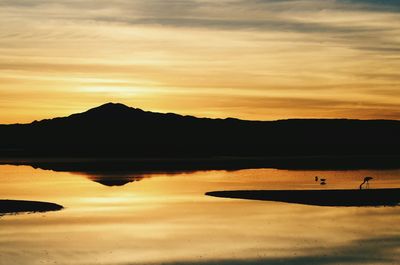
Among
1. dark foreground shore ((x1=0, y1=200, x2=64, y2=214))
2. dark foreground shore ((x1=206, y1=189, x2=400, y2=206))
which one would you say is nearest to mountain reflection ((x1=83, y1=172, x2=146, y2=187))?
dark foreground shore ((x1=206, y1=189, x2=400, y2=206))

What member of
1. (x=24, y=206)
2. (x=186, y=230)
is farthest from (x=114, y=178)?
(x=186, y=230)

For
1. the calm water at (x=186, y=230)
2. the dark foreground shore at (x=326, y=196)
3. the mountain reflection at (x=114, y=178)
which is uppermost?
the mountain reflection at (x=114, y=178)

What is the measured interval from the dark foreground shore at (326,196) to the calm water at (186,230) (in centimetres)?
233

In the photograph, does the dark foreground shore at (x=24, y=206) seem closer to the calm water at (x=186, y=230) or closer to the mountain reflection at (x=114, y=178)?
the calm water at (x=186, y=230)

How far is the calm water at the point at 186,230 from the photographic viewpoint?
3155 centimetres

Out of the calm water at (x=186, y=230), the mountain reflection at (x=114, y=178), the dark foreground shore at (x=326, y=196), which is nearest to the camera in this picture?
the calm water at (x=186, y=230)

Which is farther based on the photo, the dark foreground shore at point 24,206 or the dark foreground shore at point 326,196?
the dark foreground shore at point 326,196

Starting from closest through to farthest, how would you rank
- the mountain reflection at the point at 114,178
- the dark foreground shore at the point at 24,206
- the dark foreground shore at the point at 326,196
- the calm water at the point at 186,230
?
the calm water at the point at 186,230, the dark foreground shore at the point at 24,206, the dark foreground shore at the point at 326,196, the mountain reflection at the point at 114,178

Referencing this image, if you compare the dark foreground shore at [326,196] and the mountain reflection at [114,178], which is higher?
the mountain reflection at [114,178]

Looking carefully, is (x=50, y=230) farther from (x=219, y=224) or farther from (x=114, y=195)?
(x=114, y=195)

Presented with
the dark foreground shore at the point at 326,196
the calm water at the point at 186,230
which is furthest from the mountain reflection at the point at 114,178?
the dark foreground shore at the point at 326,196

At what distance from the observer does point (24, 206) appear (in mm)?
48562

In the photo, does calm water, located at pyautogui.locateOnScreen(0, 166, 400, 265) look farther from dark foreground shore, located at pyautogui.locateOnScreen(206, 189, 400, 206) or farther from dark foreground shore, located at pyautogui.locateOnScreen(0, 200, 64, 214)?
dark foreground shore, located at pyautogui.locateOnScreen(206, 189, 400, 206)

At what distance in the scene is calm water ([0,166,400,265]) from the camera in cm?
3155
